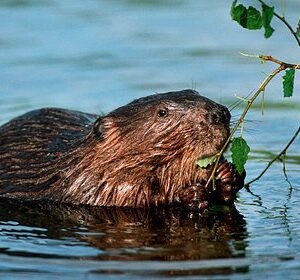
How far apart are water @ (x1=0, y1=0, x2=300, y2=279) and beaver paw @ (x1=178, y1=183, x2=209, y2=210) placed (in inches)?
2.9

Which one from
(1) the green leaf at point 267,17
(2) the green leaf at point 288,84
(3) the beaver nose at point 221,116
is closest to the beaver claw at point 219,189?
(3) the beaver nose at point 221,116

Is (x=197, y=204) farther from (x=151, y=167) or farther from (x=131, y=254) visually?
(x=131, y=254)

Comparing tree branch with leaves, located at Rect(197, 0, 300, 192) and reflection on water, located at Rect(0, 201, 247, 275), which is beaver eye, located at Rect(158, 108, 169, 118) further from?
reflection on water, located at Rect(0, 201, 247, 275)

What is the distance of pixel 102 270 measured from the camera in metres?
7.26

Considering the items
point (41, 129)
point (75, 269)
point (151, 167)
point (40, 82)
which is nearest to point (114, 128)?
→ point (151, 167)

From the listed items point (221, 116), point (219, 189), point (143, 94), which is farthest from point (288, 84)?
point (143, 94)

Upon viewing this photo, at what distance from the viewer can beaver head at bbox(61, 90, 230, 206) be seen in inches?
335

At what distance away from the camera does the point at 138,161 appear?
8.77 m

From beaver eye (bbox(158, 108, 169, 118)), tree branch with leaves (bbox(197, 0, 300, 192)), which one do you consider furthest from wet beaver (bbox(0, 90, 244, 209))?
tree branch with leaves (bbox(197, 0, 300, 192))

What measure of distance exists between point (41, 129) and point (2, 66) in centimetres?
347

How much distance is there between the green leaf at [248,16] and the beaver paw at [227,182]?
49.5 inches

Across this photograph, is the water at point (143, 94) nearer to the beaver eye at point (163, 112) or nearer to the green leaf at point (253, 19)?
the beaver eye at point (163, 112)

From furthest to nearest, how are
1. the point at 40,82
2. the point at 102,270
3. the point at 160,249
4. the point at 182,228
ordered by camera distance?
the point at 40,82 → the point at 182,228 → the point at 160,249 → the point at 102,270

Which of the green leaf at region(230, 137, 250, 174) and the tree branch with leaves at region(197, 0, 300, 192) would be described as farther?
the green leaf at region(230, 137, 250, 174)
